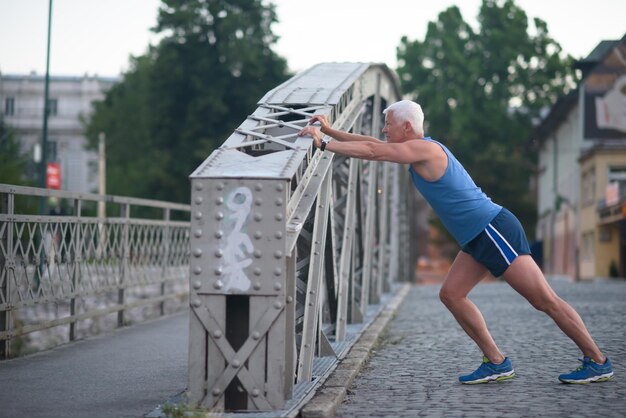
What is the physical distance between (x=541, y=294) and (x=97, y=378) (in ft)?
10.2

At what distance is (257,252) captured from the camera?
6.48m

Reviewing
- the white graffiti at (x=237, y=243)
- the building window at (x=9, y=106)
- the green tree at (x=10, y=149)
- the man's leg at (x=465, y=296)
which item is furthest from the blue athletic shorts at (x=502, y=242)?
the building window at (x=9, y=106)

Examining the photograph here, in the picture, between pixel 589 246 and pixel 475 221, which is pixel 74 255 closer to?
pixel 475 221

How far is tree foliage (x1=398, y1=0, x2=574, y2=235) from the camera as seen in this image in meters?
58.5

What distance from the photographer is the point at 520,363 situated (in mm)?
9430

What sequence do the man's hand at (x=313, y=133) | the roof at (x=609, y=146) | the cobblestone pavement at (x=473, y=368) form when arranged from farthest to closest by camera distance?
the roof at (x=609, y=146) → the man's hand at (x=313, y=133) → the cobblestone pavement at (x=473, y=368)

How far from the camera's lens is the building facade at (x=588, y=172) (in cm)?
4462

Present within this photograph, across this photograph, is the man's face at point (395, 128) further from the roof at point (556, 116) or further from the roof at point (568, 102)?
the roof at point (556, 116)

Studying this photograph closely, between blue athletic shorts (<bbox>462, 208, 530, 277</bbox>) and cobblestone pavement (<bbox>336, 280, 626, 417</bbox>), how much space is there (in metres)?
0.85

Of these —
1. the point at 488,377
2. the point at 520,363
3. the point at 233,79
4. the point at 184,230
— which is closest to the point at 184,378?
the point at 488,377

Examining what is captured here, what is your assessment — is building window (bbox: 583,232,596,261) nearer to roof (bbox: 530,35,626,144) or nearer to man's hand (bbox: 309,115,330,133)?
roof (bbox: 530,35,626,144)

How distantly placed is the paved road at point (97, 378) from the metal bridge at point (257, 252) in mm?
500

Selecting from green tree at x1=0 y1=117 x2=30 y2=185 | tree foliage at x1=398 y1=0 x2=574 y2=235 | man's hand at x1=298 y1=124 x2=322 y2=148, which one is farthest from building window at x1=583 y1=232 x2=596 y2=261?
man's hand at x1=298 y1=124 x2=322 y2=148

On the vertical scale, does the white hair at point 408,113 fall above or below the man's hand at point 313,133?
above
